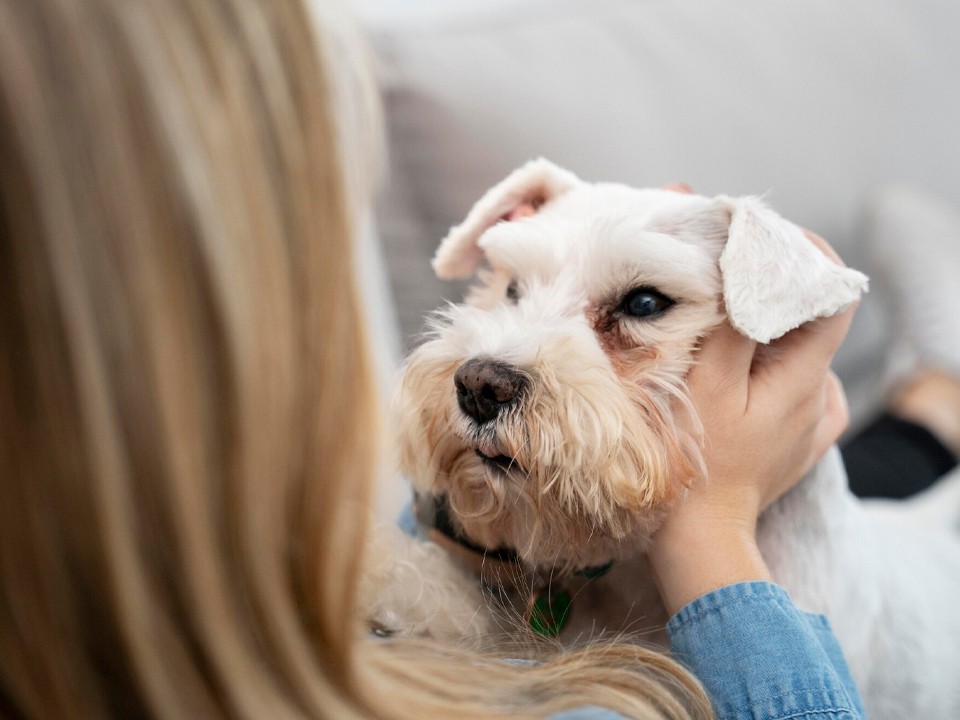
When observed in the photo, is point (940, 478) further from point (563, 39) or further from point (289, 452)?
point (289, 452)

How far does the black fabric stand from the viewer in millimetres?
1667

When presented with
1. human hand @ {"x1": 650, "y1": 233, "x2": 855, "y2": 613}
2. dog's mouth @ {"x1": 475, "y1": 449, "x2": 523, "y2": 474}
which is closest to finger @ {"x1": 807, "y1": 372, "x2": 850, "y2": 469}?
human hand @ {"x1": 650, "y1": 233, "x2": 855, "y2": 613}

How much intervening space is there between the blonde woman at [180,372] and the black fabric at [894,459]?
51.5 inches

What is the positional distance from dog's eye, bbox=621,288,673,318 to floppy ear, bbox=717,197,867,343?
8 centimetres

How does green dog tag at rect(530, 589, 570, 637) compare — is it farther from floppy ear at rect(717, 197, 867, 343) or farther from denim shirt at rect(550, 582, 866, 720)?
floppy ear at rect(717, 197, 867, 343)

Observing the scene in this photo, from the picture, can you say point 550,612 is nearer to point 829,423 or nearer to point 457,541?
point 457,541

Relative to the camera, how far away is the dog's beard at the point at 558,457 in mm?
716

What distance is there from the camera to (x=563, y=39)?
151 centimetres

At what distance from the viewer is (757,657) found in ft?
2.22

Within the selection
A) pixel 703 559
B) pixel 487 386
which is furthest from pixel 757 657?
pixel 487 386

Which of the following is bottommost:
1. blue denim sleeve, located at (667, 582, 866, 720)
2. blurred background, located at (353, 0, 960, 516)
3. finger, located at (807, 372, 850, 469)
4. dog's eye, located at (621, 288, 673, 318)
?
blue denim sleeve, located at (667, 582, 866, 720)

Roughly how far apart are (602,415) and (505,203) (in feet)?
1.46

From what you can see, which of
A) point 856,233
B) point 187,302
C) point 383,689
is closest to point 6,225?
point 187,302

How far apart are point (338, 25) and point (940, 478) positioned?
1.70m
